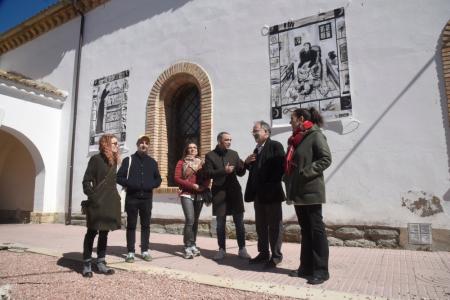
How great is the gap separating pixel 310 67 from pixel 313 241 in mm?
4093

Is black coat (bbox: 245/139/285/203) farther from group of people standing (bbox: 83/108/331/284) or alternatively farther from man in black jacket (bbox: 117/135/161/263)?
man in black jacket (bbox: 117/135/161/263)

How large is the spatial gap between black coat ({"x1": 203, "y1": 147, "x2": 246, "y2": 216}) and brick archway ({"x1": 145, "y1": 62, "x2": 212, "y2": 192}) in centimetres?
288

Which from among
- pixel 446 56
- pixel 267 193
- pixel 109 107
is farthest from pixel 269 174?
pixel 109 107

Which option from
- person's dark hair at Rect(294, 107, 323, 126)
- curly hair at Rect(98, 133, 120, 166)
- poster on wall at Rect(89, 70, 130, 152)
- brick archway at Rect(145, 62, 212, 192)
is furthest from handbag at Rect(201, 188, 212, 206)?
poster on wall at Rect(89, 70, 130, 152)

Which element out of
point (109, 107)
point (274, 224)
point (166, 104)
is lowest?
point (274, 224)

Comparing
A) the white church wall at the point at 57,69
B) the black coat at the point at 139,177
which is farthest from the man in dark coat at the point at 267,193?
the white church wall at the point at 57,69

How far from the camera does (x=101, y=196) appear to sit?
427 centimetres

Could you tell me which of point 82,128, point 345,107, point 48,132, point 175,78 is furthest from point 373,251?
point 48,132

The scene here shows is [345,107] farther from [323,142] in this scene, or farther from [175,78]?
[175,78]

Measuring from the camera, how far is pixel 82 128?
10.6m

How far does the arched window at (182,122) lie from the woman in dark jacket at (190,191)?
337 centimetres

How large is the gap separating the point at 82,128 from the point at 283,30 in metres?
6.50

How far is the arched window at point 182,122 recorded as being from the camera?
8.92 metres

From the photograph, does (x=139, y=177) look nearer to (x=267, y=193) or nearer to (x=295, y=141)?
(x=267, y=193)
